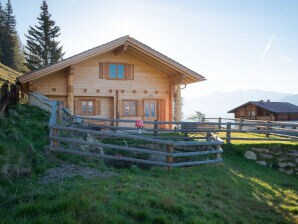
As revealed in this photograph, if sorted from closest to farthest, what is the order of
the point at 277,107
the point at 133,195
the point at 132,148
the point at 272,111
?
1. the point at 133,195
2. the point at 132,148
3. the point at 272,111
4. the point at 277,107

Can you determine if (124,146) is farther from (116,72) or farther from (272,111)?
(272,111)

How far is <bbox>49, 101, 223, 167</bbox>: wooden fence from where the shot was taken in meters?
8.24

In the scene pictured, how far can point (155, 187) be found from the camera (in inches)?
256

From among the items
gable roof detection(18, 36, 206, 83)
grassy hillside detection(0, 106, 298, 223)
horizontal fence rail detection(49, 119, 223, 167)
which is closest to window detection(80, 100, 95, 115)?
gable roof detection(18, 36, 206, 83)

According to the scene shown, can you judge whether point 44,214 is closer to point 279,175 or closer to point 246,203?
point 246,203

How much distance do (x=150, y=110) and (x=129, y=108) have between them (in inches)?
63.9

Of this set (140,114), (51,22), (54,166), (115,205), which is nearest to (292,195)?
(115,205)

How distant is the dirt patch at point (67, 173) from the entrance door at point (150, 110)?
39.6 feet

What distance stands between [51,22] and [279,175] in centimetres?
3838

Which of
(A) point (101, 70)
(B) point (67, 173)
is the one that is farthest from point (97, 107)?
(B) point (67, 173)

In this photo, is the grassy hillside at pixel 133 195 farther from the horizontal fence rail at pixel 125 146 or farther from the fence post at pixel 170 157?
the horizontal fence rail at pixel 125 146

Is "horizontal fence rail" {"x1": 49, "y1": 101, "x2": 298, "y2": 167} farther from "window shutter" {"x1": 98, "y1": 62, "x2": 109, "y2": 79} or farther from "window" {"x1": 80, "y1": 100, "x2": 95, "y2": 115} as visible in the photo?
"window shutter" {"x1": 98, "y1": 62, "x2": 109, "y2": 79}

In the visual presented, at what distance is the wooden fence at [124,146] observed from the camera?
8242 millimetres

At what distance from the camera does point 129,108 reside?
19094mm
